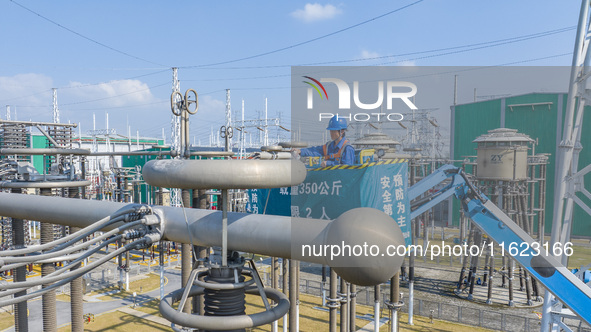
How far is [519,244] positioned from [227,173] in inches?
530

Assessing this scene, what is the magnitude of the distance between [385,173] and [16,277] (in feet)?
27.2

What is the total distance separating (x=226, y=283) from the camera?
13.3 ft

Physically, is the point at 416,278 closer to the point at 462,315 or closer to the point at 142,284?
the point at 462,315

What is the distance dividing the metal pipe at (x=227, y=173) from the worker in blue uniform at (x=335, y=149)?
19.4 ft

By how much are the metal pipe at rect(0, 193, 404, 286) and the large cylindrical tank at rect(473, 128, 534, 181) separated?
23.2 m

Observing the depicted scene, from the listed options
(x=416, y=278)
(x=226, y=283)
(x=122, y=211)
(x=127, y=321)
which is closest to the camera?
(x=226, y=283)

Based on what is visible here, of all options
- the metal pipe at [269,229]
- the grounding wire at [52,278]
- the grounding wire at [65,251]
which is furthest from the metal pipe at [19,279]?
the grounding wire at [52,278]

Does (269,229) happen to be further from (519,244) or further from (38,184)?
(519,244)

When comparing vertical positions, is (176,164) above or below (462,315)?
above

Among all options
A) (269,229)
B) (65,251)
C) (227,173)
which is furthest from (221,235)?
(65,251)

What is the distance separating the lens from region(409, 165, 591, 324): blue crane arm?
10.9m

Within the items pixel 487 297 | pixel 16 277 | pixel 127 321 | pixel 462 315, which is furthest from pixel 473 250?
pixel 16 277

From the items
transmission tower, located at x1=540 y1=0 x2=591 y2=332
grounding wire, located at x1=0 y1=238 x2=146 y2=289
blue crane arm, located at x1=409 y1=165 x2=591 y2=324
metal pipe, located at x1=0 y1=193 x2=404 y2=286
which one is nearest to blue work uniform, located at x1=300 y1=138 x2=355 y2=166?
metal pipe, located at x1=0 y1=193 x2=404 y2=286

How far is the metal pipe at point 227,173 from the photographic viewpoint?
353cm
